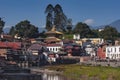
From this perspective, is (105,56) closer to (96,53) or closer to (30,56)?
(96,53)

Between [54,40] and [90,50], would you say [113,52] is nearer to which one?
[90,50]

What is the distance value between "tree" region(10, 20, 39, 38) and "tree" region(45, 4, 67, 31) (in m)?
5.86

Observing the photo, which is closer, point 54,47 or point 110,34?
point 54,47

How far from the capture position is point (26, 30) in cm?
12281

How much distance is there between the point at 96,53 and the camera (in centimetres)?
10806

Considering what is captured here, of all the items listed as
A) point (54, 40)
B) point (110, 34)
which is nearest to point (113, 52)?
point (110, 34)

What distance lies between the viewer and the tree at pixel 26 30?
123m

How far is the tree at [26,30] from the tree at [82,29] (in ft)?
37.7

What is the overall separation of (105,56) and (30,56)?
59.8 feet

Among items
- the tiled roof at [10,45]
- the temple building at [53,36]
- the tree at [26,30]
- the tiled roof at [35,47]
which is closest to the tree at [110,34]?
the temple building at [53,36]

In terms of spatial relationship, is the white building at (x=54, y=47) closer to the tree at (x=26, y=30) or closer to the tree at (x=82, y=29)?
the tree at (x=26, y=30)

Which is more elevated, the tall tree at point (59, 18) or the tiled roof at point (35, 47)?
the tall tree at point (59, 18)

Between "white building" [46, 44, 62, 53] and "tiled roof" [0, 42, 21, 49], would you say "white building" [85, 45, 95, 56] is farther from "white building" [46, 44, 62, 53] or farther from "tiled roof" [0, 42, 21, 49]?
"tiled roof" [0, 42, 21, 49]

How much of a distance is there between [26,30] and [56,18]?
13.5 meters
